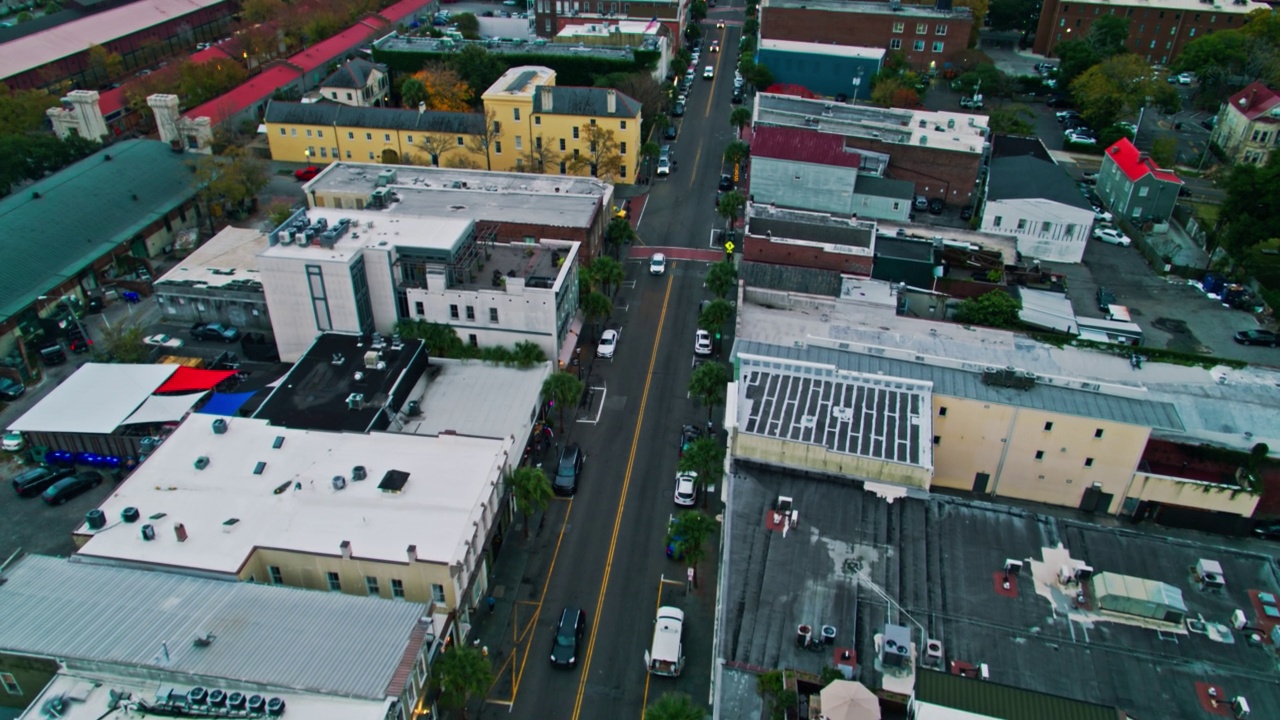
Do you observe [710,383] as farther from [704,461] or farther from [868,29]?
[868,29]

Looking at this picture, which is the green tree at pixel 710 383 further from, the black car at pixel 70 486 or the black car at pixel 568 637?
the black car at pixel 70 486

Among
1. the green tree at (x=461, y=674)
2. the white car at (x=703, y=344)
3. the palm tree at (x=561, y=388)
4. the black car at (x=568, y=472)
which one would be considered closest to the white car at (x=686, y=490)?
the black car at (x=568, y=472)

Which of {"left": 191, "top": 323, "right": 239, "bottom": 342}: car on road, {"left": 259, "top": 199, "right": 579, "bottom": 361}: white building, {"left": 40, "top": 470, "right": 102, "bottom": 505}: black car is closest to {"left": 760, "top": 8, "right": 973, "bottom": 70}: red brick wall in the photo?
{"left": 259, "top": 199, "right": 579, "bottom": 361}: white building

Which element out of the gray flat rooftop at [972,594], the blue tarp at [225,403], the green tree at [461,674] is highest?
the gray flat rooftop at [972,594]

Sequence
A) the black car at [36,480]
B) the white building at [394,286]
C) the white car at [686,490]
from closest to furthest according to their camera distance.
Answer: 1. the white car at [686,490]
2. the black car at [36,480]
3. the white building at [394,286]

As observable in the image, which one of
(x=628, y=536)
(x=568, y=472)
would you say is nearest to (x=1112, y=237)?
(x=628, y=536)

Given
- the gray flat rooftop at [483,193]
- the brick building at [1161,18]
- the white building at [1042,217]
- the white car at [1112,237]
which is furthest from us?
the brick building at [1161,18]

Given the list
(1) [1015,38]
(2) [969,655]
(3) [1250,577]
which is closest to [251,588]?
(2) [969,655]

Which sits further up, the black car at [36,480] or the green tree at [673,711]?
the green tree at [673,711]
